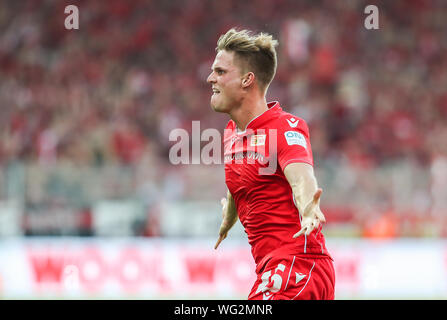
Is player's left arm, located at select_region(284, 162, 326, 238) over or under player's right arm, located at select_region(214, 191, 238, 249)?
over

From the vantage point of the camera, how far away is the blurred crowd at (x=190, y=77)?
14.4 m

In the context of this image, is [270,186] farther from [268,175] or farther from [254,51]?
[254,51]

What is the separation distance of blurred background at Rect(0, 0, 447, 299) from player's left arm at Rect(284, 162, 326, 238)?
25.5ft

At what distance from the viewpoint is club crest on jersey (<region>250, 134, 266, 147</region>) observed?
4609 mm

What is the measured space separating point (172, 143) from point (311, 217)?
1055cm

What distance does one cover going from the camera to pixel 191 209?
496 inches

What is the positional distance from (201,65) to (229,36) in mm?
12447

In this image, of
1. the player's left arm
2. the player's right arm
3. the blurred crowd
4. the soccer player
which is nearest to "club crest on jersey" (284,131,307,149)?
the soccer player

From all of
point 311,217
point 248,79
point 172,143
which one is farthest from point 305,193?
point 172,143

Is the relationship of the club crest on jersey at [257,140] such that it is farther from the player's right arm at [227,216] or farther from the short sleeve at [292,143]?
the player's right arm at [227,216]

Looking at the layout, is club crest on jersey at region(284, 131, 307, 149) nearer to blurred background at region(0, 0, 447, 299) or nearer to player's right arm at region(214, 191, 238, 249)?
player's right arm at region(214, 191, 238, 249)

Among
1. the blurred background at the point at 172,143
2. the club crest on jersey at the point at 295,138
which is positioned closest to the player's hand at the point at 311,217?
the club crest on jersey at the point at 295,138

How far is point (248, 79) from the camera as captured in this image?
4.82 meters
